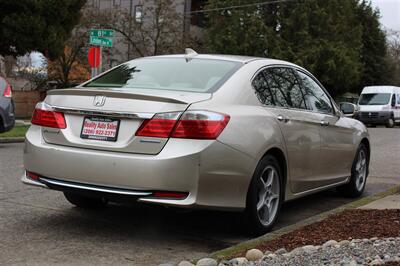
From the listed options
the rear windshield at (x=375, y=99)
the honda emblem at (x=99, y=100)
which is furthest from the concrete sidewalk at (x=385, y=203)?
the rear windshield at (x=375, y=99)

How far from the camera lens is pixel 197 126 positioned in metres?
4.63

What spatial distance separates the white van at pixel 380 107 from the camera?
30734 millimetres

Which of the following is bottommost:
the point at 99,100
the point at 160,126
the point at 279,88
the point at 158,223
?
the point at 158,223

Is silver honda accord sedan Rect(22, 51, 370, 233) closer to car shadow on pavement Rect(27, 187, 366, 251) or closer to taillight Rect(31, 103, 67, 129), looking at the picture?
taillight Rect(31, 103, 67, 129)

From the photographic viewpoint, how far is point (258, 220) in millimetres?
5211

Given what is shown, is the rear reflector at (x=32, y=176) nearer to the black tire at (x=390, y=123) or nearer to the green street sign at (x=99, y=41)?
the green street sign at (x=99, y=41)

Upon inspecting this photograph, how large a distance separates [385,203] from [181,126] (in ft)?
9.40

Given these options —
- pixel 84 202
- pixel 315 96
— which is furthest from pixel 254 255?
pixel 315 96

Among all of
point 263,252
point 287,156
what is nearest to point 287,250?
point 263,252

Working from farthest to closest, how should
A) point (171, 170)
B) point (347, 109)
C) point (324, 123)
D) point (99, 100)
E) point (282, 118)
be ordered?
point (347, 109)
point (324, 123)
point (282, 118)
point (99, 100)
point (171, 170)

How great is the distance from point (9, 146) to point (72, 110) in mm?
8262

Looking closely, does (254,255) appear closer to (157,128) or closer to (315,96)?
(157,128)

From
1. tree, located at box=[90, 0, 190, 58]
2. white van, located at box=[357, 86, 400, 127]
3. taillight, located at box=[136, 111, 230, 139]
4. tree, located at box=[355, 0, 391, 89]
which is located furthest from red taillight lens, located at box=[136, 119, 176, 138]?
tree, located at box=[355, 0, 391, 89]

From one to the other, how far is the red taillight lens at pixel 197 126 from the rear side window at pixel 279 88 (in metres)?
0.94
